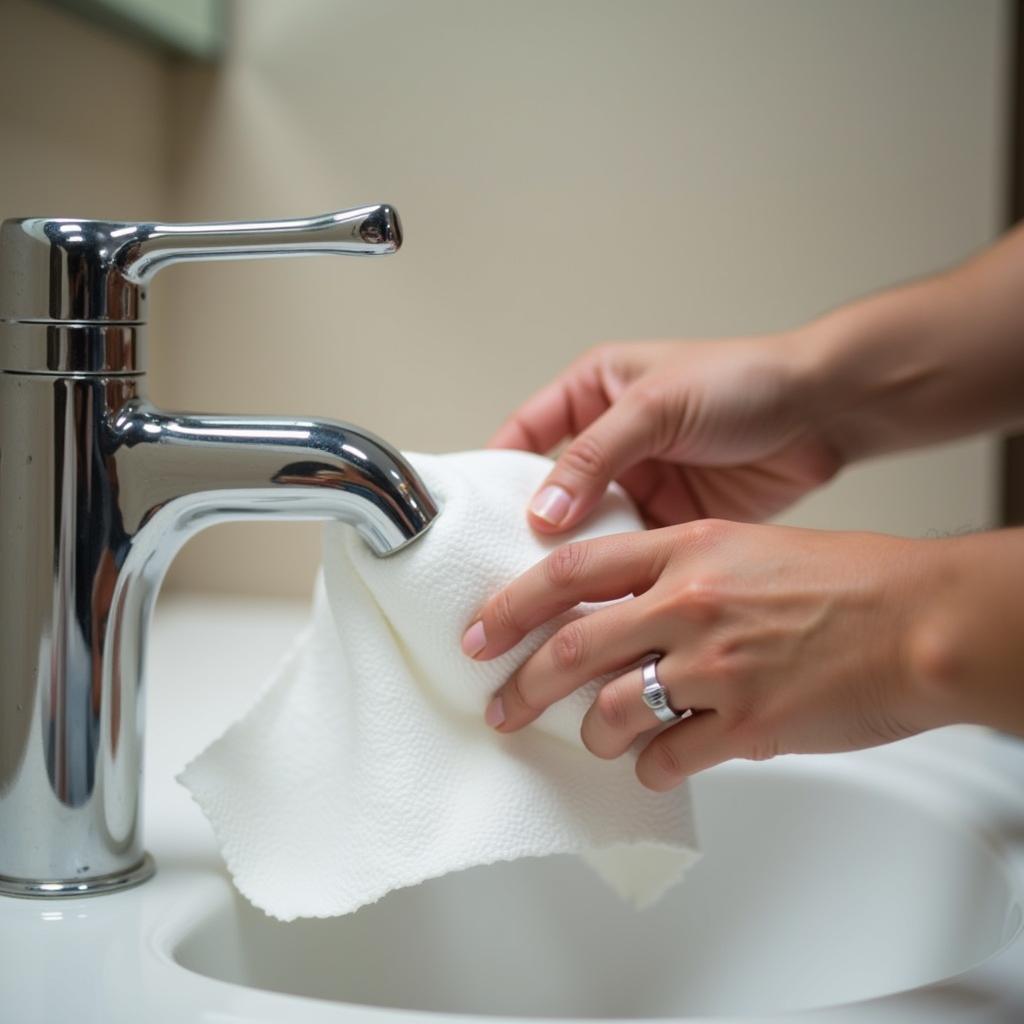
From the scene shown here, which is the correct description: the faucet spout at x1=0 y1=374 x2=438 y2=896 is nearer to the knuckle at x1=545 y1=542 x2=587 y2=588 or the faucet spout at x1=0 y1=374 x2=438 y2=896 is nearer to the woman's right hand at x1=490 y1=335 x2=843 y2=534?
the knuckle at x1=545 y1=542 x2=587 y2=588

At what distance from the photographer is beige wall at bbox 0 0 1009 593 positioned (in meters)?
0.95

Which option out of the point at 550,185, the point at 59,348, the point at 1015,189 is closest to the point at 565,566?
the point at 59,348

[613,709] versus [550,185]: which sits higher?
[550,185]

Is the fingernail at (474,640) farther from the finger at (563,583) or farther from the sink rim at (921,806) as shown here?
the sink rim at (921,806)

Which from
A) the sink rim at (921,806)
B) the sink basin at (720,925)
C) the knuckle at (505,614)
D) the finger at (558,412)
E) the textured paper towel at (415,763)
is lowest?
the sink basin at (720,925)

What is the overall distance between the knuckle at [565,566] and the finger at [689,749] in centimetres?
8

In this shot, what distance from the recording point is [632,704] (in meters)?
0.50

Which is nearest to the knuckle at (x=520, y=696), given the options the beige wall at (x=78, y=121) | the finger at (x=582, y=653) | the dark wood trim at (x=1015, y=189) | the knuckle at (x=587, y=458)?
the finger at (x=582, y=653)

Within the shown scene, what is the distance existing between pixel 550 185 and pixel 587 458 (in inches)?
18.1

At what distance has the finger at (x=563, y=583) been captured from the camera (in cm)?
51

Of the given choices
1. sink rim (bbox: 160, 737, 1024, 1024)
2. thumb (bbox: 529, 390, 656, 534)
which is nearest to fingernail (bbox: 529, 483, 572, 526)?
thumb (bbox: 529, 390, 656, 534)

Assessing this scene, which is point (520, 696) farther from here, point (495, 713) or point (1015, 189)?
point (1015, 189)

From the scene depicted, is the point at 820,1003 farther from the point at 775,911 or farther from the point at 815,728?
the point at 815,728

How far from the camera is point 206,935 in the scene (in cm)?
51
